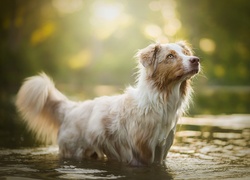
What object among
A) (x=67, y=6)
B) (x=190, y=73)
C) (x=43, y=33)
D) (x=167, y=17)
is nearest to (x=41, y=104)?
(x=190, y=73)

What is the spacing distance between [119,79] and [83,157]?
30.4 meters

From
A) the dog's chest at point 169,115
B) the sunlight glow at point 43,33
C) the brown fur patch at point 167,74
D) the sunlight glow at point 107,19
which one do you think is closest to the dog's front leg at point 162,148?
the dog's chest at point 169,115

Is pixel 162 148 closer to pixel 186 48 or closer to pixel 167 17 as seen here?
pixel 186 48

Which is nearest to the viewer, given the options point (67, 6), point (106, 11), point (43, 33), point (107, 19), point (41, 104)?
point (41, 104)

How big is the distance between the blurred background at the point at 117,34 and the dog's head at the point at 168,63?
25249mm

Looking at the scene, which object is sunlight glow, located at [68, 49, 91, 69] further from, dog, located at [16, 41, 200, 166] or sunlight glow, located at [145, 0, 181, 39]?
dog, located at [16, 41, 200, 166]

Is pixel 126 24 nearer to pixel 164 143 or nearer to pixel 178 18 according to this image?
pixel 178 18

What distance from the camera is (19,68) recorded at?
2866cm

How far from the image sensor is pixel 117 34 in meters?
45.4

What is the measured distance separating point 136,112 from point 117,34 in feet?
128

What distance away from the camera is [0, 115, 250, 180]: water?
6.06m

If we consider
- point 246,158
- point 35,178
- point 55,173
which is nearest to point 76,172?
point 55,173

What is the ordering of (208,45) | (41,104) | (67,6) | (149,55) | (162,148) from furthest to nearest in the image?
(67,6), (208,45), (41,104), (162,148), (149,55)

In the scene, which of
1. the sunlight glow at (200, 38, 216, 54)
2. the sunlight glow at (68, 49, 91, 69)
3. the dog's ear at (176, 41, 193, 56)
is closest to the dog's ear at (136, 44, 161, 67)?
the dog's ear at (176, 41, 193, 56)
